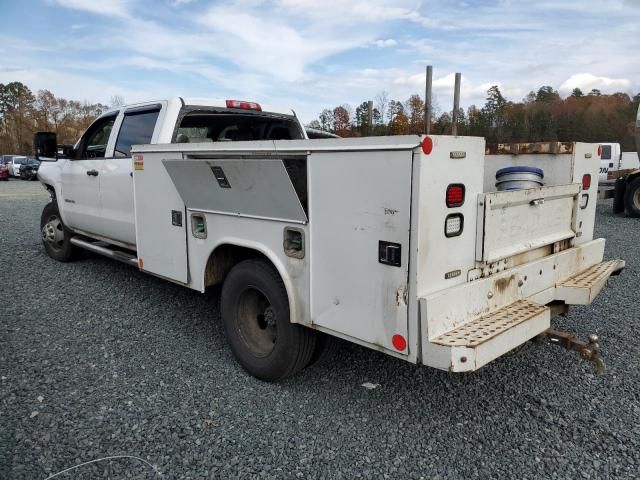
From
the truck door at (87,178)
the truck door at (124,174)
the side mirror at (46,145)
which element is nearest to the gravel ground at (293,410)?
the truck door at (124,174)

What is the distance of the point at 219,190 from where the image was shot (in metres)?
3.52

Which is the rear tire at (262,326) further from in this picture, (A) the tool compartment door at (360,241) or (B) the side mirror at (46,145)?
(B) the side mirror at (46,145)

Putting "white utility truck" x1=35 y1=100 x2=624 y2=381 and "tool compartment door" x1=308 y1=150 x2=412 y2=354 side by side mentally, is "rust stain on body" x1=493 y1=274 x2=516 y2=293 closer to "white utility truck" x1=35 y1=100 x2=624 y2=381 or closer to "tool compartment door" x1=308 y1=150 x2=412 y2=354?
"white utility truck" x1=35 y1=100 x2=624 y2=381

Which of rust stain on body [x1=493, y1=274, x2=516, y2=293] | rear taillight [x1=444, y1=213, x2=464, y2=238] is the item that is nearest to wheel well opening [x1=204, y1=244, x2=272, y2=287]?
rear taillight [x1=444, y1=213, x2=464, y2=238]

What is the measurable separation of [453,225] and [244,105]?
3.12 m

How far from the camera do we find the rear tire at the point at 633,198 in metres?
12.5

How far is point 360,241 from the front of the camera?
274 centimetres

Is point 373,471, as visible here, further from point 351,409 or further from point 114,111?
point 114,111

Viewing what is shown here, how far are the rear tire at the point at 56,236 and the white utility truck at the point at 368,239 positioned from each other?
2.54 metres

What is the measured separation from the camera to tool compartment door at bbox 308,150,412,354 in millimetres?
2551

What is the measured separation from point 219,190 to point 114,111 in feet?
9.05

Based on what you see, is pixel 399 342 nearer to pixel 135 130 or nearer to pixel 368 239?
pixel 368 239

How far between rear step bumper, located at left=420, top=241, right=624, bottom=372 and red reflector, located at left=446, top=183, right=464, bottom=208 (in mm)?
446

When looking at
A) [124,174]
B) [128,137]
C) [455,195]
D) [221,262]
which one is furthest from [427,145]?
[128,137]
